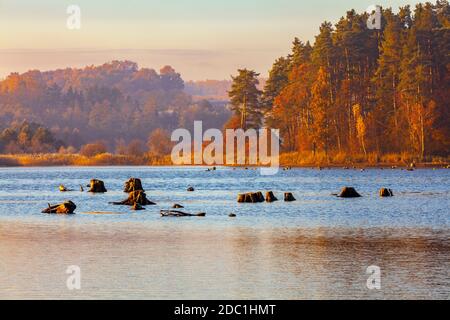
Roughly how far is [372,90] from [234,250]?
121 meters

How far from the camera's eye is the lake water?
3098 cm

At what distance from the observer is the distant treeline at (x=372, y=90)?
144625 mm

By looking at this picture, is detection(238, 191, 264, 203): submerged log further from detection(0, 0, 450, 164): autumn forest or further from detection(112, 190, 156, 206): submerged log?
detection(0, 0, 450, 164): autumn forest

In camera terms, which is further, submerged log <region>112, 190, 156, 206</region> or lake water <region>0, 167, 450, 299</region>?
submerged log <region>112, 190, 156, 206</region>

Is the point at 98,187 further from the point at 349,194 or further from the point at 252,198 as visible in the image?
the point at 349,194

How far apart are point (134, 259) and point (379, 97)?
4653 inches

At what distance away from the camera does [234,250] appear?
41.6m

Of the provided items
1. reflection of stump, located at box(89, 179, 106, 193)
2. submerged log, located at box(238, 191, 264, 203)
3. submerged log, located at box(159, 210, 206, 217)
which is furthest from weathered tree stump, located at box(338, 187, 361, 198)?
reflection of stump, located at box(89, 179, 106, 193)

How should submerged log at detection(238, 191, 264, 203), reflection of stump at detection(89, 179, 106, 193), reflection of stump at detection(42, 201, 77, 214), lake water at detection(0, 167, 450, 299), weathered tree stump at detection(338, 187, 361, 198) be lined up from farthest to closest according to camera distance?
1. reflection of stump at detection(89, 179, 106, 193)
2. weathered tree stump at detection(338, 187, 361, 198)
3. submerged log at detection(238, 191, 264, 203)
4. reflection of stump at detection(42, 201, 77, 214)
5. lake water at detection(0, 167, 450, 299)

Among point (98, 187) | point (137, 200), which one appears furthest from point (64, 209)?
point (98, 187)

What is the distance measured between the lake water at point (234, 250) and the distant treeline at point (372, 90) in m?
71.8

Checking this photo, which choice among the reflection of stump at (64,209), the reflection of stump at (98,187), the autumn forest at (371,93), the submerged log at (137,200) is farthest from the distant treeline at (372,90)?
the reflection of stump at (64,209)

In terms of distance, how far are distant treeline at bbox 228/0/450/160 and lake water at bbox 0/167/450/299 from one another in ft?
236

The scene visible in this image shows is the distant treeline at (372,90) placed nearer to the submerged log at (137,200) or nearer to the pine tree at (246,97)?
the pine tree at (246,97)
